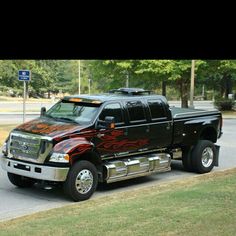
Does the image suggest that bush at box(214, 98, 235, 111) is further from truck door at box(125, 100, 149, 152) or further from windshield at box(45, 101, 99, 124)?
windshield at box(45, 101, 99, 124)

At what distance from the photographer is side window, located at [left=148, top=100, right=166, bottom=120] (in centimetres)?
1180

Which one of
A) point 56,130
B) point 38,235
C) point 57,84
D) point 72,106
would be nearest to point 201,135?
point 72,106

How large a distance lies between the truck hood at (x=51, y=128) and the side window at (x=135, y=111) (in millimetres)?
1481

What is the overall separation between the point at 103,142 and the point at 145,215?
8.69ft

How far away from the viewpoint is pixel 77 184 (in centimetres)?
973

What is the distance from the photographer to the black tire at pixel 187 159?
42.0 feet

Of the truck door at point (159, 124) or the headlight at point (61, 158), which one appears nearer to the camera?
the headlight at point (61, 158)

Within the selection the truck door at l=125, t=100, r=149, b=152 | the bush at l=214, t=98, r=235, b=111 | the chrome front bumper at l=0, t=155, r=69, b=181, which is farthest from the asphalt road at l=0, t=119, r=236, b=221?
the bush at l=214, t=98, r=235, b=111

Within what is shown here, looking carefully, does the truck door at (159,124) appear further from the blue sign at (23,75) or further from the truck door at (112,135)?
the blue sign at (23,75)

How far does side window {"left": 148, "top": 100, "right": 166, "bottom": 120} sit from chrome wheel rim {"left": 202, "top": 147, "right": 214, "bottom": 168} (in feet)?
5.79

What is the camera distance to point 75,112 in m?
10.8

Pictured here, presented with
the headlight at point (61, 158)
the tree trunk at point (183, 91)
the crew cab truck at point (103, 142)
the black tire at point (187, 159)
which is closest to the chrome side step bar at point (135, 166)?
the crew cab truck at point (103, 142)
